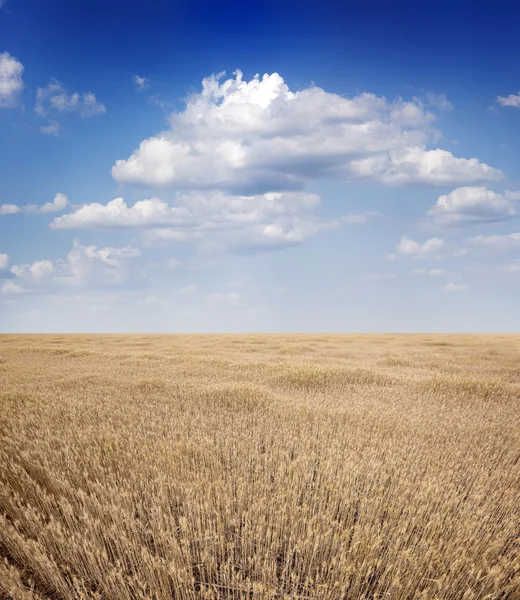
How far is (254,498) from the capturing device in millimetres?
3357

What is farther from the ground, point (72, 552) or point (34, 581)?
point (72, 552)

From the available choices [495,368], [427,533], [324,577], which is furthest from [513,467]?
[495,368]

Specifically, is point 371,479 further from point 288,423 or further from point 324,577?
point 288,423

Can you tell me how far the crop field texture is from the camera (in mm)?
2609

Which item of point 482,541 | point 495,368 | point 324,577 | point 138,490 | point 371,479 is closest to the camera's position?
point 324,577

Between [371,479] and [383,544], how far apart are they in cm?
94

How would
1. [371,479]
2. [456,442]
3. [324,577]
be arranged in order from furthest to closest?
[456,442] < [371,479] < [324,577]

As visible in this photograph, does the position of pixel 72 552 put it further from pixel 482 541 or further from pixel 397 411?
pixel 397 411

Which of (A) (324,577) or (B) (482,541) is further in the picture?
(B) (482,541)

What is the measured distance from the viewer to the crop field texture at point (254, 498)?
261cm

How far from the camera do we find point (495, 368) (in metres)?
16.2

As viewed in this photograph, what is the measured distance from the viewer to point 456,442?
236 inches

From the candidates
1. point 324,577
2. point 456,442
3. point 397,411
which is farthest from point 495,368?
point 324,577

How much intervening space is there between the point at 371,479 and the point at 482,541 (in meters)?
1.10
